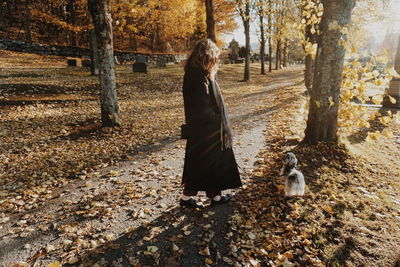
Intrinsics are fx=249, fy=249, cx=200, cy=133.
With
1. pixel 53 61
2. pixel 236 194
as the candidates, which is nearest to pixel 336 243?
pixel 236 194

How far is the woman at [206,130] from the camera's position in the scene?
3.34m

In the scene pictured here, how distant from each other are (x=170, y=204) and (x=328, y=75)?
420 cm

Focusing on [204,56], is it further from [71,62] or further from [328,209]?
[71,62]

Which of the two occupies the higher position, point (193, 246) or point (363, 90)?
point (363, 90)

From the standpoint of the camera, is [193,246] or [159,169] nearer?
[193,246]

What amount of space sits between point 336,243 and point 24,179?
18.7 feet

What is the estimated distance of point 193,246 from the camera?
10.8ft

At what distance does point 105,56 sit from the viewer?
7.35 meters

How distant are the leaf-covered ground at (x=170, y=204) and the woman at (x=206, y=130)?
57cm

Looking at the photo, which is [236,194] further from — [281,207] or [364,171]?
[364,171]

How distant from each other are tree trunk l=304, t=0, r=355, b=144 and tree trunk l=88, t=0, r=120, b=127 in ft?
18.6

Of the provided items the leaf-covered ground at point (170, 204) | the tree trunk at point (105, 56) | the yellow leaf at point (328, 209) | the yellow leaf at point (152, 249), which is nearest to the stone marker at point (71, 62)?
the leaf-covered ground at point (170, 204)

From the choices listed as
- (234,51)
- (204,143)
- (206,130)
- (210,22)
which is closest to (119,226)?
(204,143)

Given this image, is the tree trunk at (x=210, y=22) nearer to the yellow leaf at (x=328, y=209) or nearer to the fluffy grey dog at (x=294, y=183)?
the fluffy grey dog at (x=294, y=183)
